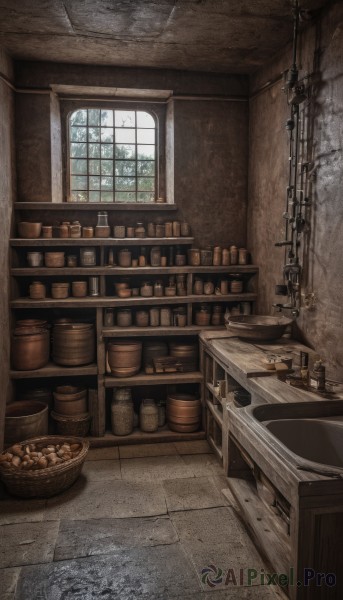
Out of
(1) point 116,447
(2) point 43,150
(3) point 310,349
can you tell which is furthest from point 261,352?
(2) point 43,150

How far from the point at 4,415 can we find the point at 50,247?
1926 millimetres

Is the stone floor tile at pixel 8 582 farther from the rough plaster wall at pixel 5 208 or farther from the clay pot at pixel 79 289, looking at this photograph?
the clay pot at pixel 79 289

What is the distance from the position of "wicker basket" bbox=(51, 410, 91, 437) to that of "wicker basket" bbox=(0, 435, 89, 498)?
0.97 m

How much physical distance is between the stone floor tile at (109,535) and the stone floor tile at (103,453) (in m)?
1.20

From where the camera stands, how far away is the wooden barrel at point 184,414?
5559 mm

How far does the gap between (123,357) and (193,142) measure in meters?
2.53

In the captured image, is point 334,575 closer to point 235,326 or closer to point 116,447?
point 235,326

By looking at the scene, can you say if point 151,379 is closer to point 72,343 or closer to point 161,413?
point 161,413

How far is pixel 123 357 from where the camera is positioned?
5.52 metres

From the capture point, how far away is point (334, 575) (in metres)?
2.50

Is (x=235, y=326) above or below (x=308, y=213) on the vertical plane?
below

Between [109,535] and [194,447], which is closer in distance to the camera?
[109,535]

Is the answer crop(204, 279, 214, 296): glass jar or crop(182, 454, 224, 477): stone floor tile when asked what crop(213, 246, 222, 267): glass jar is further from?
crop(182, 454, 224, 477): stone floor tile

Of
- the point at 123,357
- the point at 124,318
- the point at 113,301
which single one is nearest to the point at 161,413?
the point at 123,357
